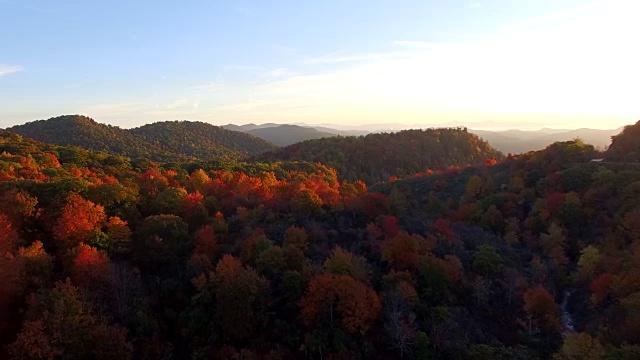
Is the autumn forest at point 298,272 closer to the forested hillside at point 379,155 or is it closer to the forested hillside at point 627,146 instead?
the forested hillside at point 627,146

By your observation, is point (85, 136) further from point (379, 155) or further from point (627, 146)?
point (627, 146)

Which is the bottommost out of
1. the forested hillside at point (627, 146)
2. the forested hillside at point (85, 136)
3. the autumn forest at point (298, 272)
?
the autumn forest at point (298, 272)

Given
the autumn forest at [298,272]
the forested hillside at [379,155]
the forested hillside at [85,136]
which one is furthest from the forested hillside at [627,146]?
the forested hillside at [85,136]

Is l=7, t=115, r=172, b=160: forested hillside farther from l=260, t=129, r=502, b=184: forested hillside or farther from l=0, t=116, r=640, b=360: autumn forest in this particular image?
l=0, t=116, r=640, b=360: autumn forest

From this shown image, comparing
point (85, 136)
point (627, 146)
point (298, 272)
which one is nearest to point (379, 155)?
point (627, 146)

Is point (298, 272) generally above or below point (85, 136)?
below

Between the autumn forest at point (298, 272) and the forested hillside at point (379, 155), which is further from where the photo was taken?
the forested hillside at point (379, 155)
